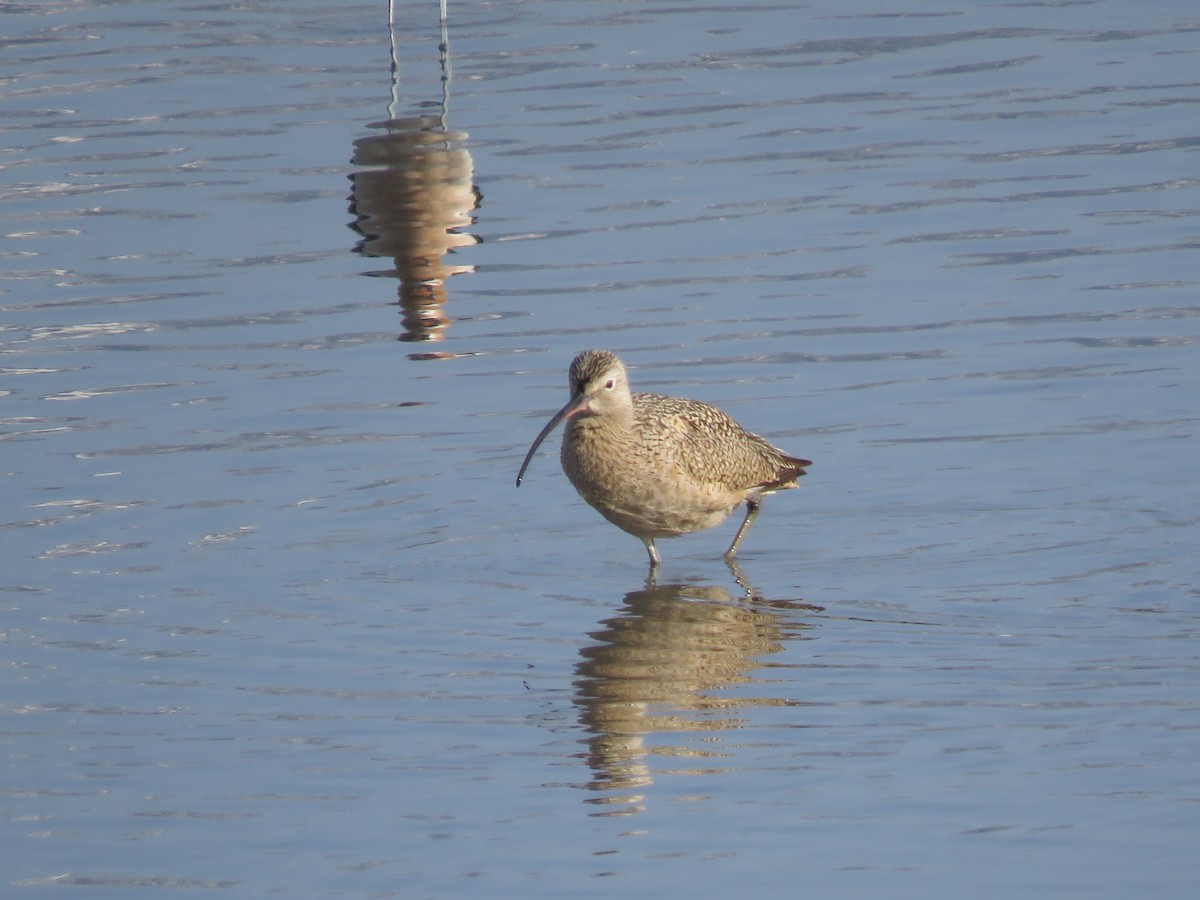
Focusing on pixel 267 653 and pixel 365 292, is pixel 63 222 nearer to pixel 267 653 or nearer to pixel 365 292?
pixel 365 292

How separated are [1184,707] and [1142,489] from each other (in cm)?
268

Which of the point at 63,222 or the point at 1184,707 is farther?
the point at 63,222

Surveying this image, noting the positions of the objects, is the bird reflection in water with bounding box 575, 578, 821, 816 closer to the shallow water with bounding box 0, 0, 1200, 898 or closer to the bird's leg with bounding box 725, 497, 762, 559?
the shallow water with bounding box 0, 0, 1200, 898

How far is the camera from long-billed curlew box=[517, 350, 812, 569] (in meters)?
10.0

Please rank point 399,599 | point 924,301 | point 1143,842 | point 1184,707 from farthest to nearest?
1. point 924,301
2. point 399,599
3. point 1184,707
4. point 1143,842

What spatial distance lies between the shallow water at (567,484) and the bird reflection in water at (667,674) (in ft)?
0.09

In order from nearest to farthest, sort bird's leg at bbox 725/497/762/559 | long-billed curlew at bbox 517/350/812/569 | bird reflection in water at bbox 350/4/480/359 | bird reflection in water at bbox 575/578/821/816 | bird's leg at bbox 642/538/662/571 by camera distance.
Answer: bird reflection in water at bbox 575/578/821/816 → long-billed curlew at bbox 517/350/812/569 → bird's leg at bbox 642/538/662/571 → bird's leg at bbox 725/497/762/559 → bird reflection in water at bbox 350/4/480/359

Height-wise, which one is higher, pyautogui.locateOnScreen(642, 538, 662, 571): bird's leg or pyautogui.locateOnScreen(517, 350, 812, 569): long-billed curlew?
pyautogui.locateOnScreen(517, 350, 812, 569): long-billed curlew

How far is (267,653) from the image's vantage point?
29.3ft

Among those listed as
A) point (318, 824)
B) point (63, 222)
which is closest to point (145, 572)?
point (318, 824)

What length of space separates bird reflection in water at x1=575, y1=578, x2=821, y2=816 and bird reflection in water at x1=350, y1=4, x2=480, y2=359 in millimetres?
3782

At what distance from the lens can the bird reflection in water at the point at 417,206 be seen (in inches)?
535

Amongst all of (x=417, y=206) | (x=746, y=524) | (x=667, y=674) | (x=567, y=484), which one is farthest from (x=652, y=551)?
(x=417, y=206)

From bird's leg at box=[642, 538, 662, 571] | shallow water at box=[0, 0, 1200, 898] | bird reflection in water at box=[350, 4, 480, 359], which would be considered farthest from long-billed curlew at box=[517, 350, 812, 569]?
bird reflection in water at box=[350, 4, 480, 359]
